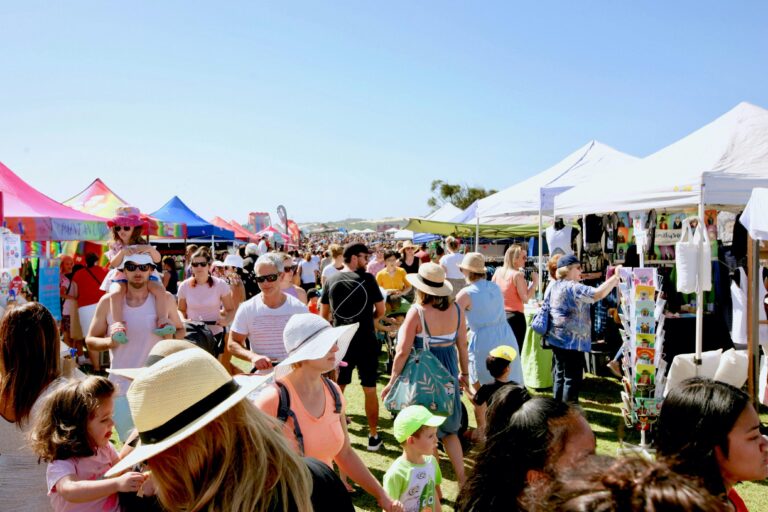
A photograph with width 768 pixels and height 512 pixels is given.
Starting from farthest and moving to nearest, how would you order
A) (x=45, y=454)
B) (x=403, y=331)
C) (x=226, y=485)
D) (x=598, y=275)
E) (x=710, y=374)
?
(x=598, y=275), (x=710, y=374), (x=403, y=331), (x=45, y=454), (x=226, y=485)

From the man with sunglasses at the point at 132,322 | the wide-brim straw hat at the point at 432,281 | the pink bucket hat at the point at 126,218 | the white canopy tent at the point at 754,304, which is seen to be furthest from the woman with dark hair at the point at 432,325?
the white canopy tent at the point at 754,304

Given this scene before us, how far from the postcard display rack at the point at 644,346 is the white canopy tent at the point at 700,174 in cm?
36

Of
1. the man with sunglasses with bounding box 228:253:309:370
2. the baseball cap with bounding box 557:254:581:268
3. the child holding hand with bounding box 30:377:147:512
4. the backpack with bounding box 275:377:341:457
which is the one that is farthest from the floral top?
the child holding hand with bounding box 30:377:147:512

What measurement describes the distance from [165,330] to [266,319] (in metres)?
0.69

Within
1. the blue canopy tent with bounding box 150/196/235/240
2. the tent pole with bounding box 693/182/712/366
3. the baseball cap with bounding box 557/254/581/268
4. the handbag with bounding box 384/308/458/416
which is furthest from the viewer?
the blue canopy tent with bounding box 150/196/235/240

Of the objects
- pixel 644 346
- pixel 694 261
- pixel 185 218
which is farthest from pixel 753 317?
pixel 185 218

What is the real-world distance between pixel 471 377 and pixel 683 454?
3212 millimetres

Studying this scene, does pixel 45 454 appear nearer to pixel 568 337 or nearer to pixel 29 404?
pixel 29 404

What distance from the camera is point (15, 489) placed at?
2352 millimetres

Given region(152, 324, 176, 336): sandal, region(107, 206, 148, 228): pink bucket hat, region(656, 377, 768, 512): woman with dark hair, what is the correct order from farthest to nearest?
region(107, 206, 148, 228): pink bucket hat, region(152, 324, 176, 336): sandal, region(656, 377, 768, 512): woman with dark hair

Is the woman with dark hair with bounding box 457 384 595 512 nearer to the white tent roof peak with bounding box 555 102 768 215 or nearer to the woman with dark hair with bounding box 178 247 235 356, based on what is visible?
the white tent roof peak with bounding box 555 102 768 215

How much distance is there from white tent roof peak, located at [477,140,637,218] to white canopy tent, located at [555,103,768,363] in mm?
3790

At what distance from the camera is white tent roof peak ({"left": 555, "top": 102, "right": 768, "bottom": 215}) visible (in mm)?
4988

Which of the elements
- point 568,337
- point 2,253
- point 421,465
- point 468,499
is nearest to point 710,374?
point 568,337
